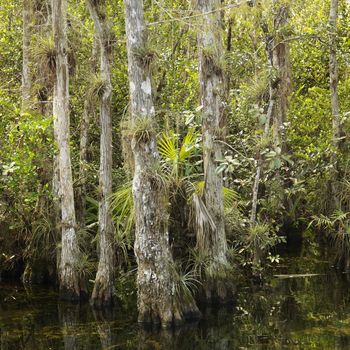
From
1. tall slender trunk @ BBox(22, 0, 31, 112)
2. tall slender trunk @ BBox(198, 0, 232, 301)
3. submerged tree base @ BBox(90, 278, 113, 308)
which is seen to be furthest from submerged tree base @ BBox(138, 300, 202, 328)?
tall slender trunk @ BBox(22, 0, 31, 112)

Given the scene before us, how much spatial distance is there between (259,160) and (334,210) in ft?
9.36

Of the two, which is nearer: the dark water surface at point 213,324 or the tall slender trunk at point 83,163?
the dark water surface at point 213,324

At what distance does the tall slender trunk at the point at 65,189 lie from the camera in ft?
42.0

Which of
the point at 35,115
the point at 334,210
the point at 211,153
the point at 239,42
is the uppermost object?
the point at 239,42

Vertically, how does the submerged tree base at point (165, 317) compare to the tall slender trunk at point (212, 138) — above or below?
below

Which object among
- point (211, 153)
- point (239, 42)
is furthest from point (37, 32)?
point (239, 42)

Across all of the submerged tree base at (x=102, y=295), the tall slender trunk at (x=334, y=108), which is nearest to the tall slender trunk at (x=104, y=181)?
the submerged tree base at (x=102, y=295)

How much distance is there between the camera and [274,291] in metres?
13.8

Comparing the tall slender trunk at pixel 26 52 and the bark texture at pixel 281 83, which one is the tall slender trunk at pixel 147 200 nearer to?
the tall slender trunk at pixel 26 52

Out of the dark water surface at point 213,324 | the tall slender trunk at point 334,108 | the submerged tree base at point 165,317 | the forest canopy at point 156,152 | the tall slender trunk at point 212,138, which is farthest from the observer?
the tall slender trunk at point 334,108

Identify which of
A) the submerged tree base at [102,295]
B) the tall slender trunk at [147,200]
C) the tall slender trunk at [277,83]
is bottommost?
the submerged tree base at [102,295]

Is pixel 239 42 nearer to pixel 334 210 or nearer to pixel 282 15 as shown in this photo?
pixel 282 15

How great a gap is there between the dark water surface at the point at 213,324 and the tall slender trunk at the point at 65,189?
0.54m

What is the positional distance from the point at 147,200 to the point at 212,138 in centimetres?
268
